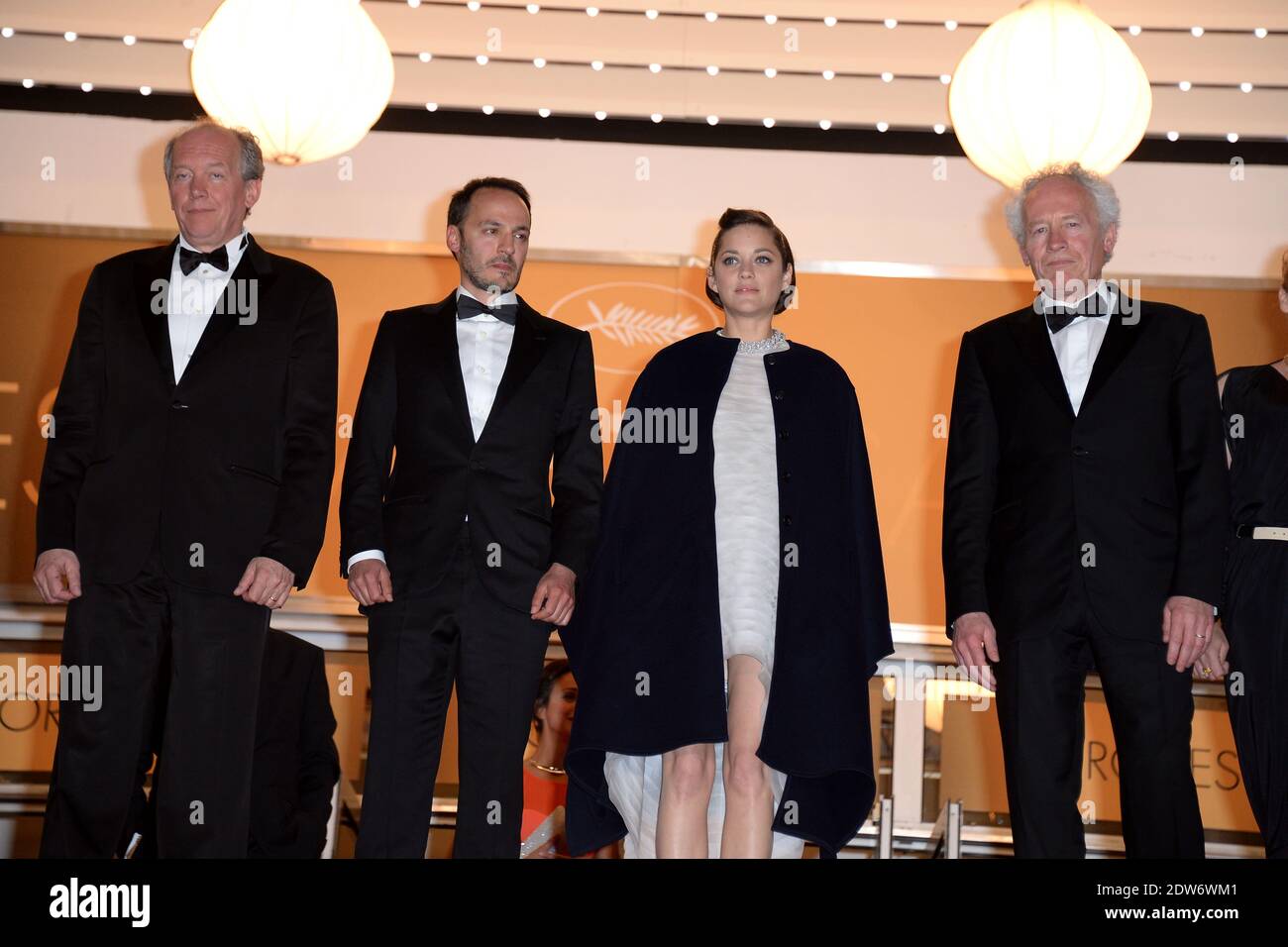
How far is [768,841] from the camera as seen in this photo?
3.05 m

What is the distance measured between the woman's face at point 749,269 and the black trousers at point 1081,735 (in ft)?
3.08

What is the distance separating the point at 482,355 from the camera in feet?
11.3

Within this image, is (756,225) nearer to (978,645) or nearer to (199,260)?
(978,645)

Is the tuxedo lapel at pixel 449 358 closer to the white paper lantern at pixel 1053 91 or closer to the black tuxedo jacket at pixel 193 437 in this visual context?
the black tuxedo jacket at pixel 193 437

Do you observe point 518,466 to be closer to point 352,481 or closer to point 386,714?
point 352,481

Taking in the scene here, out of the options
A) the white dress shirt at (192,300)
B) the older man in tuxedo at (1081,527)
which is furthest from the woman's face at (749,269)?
the white dress shirt at (192,300)

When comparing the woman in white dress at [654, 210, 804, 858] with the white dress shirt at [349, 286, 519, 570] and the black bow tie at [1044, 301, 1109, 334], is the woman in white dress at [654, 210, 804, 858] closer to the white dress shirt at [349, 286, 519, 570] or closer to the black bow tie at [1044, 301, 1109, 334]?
the white dress shirt at [349, 286, 519, 570]

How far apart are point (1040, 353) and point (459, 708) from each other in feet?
4.87

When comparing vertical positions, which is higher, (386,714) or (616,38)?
(616,38)

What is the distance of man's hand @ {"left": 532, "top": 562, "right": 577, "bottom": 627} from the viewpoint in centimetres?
319

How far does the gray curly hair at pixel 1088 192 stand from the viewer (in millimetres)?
3477
